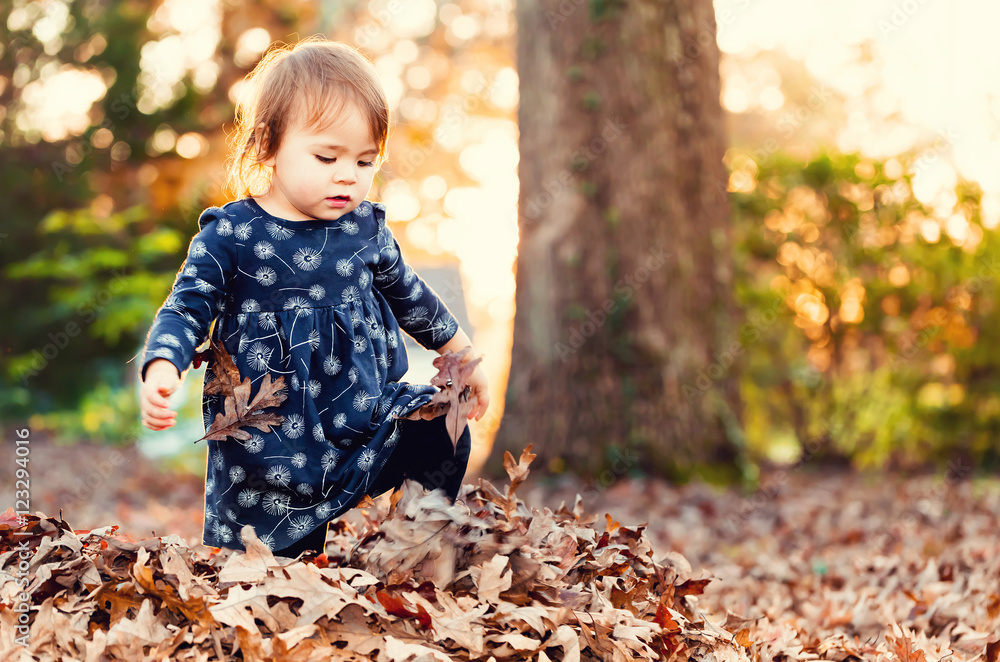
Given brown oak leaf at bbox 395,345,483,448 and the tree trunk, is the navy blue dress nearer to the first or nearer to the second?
brown oak leaf at bbox 395,345,483,448

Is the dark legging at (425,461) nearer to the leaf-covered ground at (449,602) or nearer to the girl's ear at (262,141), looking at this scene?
the leaf-covered ground at (449,602)

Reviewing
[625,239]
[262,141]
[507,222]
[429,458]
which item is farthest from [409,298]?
[507,222]

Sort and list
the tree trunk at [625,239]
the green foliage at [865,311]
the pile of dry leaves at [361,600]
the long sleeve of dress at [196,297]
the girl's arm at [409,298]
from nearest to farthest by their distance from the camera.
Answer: the pile of dry leaves at [361,600] < the long sleeve of dress at [196,297] < the girl's arm at [409,298] < the tree trunk at [625,239] < the green foliage at [865,311]

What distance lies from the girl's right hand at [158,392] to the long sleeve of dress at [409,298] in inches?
27.3

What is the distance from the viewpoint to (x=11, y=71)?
9.64 metres

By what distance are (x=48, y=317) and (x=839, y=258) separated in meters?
7.39

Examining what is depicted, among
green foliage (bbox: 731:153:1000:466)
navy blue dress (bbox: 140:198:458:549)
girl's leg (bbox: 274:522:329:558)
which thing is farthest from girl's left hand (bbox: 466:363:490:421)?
green foliage (bbox: 731:153:1000:466)

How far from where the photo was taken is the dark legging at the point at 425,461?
2.34 metres

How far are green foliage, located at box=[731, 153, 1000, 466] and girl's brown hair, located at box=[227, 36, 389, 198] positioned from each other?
15.4ft

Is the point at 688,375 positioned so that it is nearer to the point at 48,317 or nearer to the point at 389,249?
the point at 389,249

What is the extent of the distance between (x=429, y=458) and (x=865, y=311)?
5.05 m

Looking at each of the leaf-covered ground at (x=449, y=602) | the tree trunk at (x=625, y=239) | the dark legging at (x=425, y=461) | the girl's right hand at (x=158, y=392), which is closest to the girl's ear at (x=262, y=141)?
the girl's right hand at (x=158, y=392)

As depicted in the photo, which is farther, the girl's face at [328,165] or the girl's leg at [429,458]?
the girl's leg at [429,458]

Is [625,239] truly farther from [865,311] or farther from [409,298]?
[409,298]
